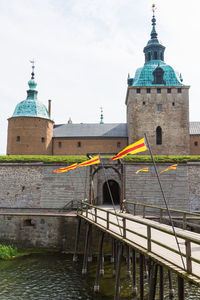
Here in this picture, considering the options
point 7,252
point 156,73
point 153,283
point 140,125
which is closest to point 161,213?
point 153,283

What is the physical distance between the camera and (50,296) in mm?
11133

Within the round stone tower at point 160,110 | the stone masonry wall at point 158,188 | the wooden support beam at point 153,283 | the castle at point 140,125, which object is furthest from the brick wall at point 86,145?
the wooden support beam at point 153,283

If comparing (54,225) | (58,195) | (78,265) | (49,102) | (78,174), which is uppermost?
(49,102)

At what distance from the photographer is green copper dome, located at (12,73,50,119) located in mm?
35438

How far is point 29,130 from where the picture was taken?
3481 cm

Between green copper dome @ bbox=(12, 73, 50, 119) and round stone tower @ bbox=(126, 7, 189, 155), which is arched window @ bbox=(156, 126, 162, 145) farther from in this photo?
green copper dome @ bbox=(12, 73, 50, 119)

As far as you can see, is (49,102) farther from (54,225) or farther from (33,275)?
(33,275)

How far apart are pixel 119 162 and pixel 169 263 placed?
12.9 m

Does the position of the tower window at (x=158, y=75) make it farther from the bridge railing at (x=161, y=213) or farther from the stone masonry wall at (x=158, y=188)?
the bridge railing at (x=161, y=213)

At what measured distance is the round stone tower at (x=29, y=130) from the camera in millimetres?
34516

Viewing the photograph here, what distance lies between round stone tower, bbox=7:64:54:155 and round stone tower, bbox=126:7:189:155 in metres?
11.2

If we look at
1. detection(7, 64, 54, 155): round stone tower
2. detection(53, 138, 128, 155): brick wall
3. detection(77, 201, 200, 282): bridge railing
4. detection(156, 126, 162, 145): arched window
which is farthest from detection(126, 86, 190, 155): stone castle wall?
detection(77, 201, 200, 282): bridge railing

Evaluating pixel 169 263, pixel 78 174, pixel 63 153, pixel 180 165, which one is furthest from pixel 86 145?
pixel 169 263

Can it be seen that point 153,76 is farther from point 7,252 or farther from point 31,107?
point 7,252
